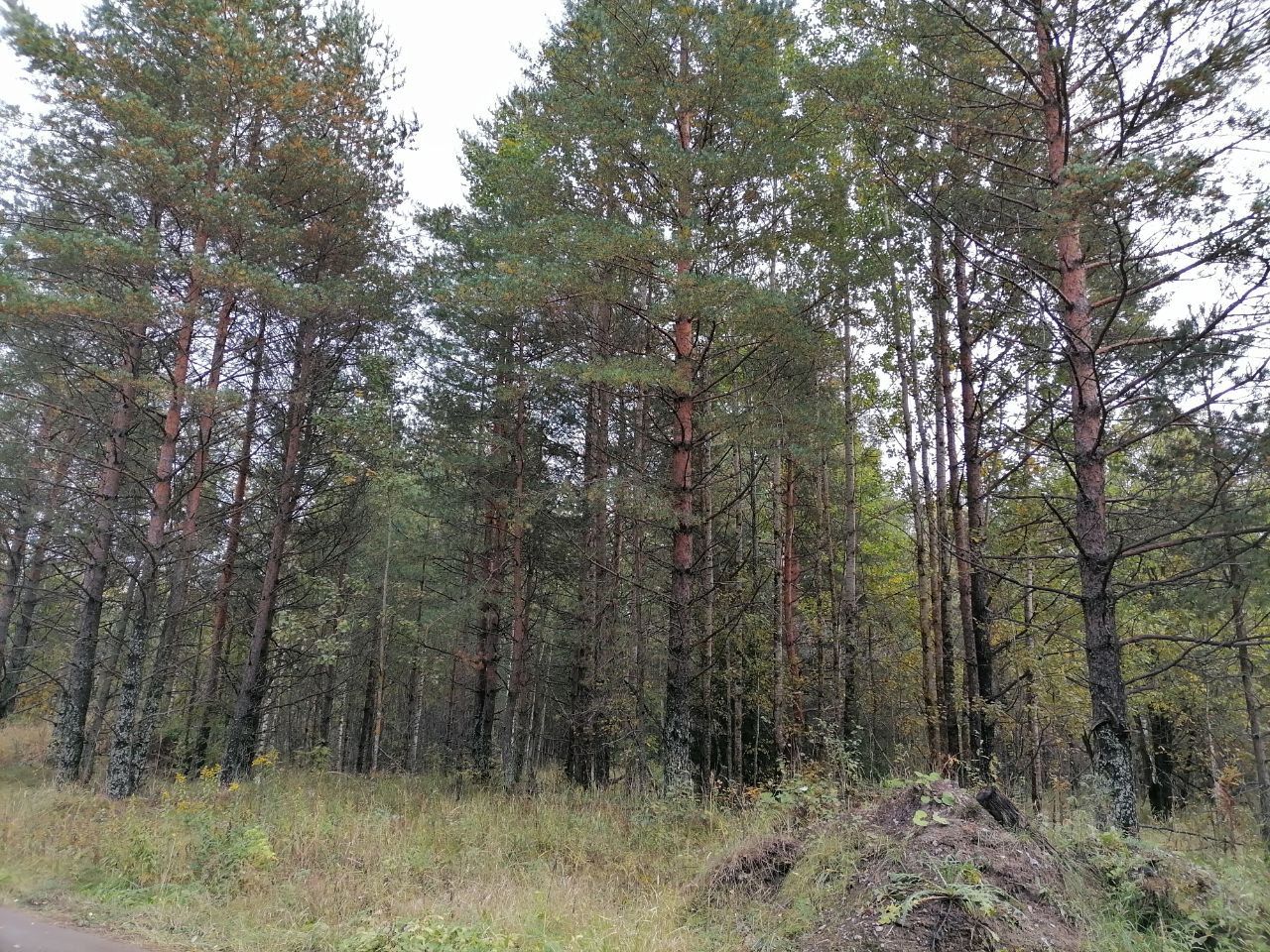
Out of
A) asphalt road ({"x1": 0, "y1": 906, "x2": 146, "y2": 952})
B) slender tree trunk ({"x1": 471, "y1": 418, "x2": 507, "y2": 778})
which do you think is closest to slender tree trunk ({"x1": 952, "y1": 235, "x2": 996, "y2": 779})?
slender tree trunk ({"x1": 471, "y1": 418, "x2": 507, "y2": 778})

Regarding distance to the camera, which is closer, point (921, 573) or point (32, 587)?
point (921, 573)

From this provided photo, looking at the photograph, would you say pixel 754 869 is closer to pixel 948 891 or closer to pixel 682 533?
pixel 948 891

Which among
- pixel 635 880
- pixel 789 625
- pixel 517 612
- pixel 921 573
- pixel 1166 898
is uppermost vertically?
pixel 921 573

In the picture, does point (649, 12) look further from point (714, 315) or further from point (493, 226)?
point (493, 226)

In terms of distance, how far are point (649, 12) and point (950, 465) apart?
26.2 feet

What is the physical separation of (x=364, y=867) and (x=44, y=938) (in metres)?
2.60

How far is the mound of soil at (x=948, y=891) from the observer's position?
12.9 ft

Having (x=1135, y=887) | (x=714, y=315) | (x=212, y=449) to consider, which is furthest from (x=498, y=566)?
(x=1135, y=887)

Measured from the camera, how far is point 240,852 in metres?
6.56

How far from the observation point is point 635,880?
6488 millimetres

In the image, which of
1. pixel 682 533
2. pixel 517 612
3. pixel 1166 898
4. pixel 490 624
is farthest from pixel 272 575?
pixel 1166 898

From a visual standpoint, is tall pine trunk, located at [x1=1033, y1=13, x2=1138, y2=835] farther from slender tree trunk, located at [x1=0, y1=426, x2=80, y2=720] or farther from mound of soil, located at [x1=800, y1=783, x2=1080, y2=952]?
slender tree trunk, located at [x1=0, y1=426, x2=80, y2=720]

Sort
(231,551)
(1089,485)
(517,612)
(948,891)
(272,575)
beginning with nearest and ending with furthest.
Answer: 1. (948,891)
2. (1089,485)
3. (272,575)
4. (231,551)
5. (517,612)

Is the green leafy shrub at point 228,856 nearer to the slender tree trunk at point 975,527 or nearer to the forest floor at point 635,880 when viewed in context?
the forest floor at point 635,880
